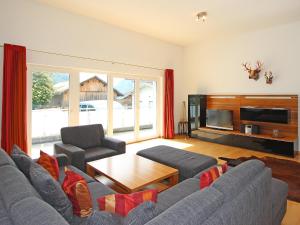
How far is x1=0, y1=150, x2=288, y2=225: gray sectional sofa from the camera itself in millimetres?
943

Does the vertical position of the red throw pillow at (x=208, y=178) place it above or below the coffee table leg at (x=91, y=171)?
above

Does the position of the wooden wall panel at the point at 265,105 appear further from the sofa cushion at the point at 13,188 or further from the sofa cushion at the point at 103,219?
the sofa cushion at the point at 13,188

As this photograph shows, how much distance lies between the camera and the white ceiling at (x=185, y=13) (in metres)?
3.63

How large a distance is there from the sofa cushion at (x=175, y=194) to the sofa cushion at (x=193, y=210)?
57 centimetres

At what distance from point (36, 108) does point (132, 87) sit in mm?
2412

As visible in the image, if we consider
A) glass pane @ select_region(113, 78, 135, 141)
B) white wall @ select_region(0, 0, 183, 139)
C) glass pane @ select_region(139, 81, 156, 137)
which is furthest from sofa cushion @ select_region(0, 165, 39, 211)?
glass pane @ select_region(139, 81, 156, 137)

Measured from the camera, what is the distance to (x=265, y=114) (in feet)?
15.5

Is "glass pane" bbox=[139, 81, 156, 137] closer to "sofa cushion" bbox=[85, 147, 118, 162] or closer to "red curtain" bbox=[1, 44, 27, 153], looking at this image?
"sofa cushion" bbox=[85, 147, 118, 162]

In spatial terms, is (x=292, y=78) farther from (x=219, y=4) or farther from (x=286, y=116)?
(x=219, y=4)

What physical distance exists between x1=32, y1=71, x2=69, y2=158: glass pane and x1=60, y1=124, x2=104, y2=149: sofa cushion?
3.02ft

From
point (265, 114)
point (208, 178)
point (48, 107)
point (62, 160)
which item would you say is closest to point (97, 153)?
point (62, 160)

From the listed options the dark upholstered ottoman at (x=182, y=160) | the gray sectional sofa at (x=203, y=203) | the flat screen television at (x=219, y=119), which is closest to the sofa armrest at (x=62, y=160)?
the gray sectional sofa at (x=203, y=203)

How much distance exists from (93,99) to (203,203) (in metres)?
4.14

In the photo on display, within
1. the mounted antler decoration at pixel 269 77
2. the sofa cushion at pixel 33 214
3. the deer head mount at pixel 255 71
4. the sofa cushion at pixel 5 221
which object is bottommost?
the sofa cushion at pixel 5 221
